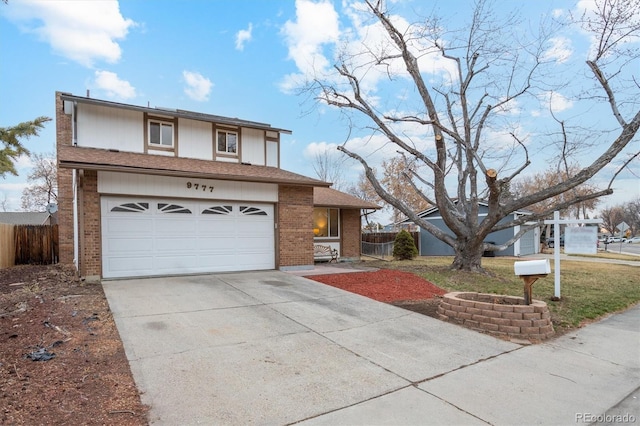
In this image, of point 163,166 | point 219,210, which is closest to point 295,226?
point 219,210

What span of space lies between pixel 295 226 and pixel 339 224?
18.5 feet

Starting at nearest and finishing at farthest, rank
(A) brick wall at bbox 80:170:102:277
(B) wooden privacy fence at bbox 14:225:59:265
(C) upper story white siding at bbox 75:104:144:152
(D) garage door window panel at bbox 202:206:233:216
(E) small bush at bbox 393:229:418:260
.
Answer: (A) brick wall at bbox 80:170:102:277
(D) garage door window panel at bbox 202:206:233:216
(C) upper story white siding at bbox 75:104:144:152
(B) wooden privacy fence at bbox 14:225:59:265
(E) small bush at bbox 393:229:418:260

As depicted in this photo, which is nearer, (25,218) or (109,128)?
(109,128)

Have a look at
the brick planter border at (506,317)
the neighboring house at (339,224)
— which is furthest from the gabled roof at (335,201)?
the brick planter border at (506,317)

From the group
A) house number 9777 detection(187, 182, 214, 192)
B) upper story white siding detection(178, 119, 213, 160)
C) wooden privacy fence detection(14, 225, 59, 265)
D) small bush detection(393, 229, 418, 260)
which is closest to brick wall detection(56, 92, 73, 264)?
wooden privacy fence detection(14, 225, 59, 265)

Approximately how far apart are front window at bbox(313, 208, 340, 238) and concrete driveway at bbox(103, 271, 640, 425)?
9.95m

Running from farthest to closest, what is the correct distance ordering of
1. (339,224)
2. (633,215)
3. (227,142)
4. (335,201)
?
(633,215) → (339,224) → (335,201) → (227,142)

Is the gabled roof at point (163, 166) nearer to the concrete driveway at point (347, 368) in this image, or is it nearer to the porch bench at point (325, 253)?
the concrete driveway at point (347, 368)

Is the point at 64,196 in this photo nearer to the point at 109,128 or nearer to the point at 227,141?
the point at 109,128

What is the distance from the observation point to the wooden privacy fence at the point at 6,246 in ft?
44.8

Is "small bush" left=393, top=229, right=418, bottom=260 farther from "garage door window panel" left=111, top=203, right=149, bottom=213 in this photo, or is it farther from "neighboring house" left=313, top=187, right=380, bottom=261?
"garage door window panel" left=111, top=203, right=149, bottom=213

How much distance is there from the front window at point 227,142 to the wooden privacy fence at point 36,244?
8.77m

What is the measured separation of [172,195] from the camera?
989 cm

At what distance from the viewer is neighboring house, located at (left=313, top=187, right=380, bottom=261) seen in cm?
1669
